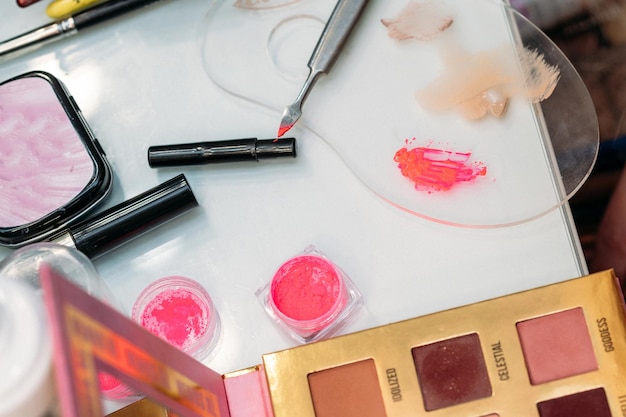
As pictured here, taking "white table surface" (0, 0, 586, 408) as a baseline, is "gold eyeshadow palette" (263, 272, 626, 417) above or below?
below

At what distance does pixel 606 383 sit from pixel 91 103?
1.74 feet

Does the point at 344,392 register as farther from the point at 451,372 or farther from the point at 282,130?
the point at 282,130

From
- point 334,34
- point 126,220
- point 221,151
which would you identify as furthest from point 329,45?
point 126,220

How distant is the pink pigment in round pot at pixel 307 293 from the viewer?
0.59 m

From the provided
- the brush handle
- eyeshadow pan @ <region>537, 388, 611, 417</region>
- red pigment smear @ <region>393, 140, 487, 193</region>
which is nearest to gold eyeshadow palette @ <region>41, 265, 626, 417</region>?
eyeshadow pan @ <region>537, 388, 611, 417</region>

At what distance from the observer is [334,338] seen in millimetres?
569

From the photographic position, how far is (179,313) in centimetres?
62

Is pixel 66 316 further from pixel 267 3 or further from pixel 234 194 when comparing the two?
pixel 267 3

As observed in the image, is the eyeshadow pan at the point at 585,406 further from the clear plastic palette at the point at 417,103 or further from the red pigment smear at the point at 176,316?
the red pigment smear at the point at 176,316

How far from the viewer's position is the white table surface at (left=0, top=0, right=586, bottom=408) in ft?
1.99

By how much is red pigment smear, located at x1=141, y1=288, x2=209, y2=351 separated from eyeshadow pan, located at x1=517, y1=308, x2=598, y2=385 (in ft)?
0.90

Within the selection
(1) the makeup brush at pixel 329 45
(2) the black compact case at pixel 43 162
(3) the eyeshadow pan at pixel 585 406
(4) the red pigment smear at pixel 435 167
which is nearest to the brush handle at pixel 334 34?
(1) the makeup brush at pixel 329 45

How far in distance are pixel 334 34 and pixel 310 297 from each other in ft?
0.82

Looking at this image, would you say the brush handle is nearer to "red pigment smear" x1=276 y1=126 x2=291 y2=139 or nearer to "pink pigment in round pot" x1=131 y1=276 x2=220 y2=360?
"red pigment smear" x1=276 y1=126 x2=291 y2=139
